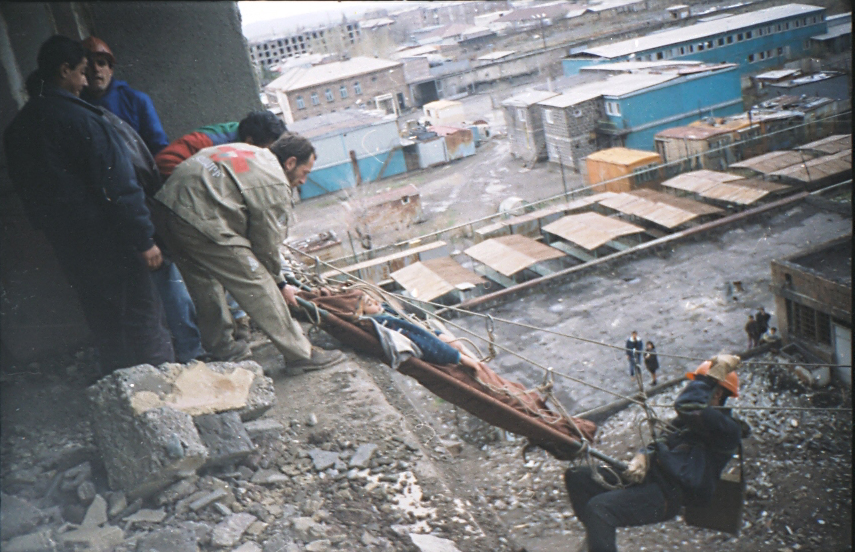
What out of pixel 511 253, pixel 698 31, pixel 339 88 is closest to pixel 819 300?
pixel 511 253

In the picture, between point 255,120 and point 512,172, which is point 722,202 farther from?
point 255,120

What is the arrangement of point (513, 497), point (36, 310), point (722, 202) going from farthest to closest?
point (722, 202) < point (513, 497) < point (36, 310)

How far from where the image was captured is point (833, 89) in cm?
2012

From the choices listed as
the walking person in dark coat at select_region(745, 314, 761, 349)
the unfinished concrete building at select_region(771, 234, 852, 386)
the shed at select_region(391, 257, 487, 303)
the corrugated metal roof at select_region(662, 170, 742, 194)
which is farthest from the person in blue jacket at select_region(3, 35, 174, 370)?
the corrugated metal roof at select_region(662, 170, 742, 194)

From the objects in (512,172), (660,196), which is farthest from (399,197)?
(660,196)

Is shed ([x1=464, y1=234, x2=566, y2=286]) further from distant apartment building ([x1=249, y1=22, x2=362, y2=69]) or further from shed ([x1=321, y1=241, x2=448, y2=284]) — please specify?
distant apartment building ([x1=249, y1=22, x2=362, y2=69])

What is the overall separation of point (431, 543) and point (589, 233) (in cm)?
1344

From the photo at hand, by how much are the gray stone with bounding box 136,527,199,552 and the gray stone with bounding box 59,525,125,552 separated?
0.31 ft

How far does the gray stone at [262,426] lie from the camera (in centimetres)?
340

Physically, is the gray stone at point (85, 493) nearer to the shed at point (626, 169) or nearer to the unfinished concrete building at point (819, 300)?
the unfinished concrete building at point (819, 300)

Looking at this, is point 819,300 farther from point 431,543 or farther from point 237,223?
point 237,223

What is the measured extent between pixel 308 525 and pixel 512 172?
23.5m

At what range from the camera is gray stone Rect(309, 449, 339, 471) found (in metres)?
3.43

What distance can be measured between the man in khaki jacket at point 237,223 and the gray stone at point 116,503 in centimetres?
114
